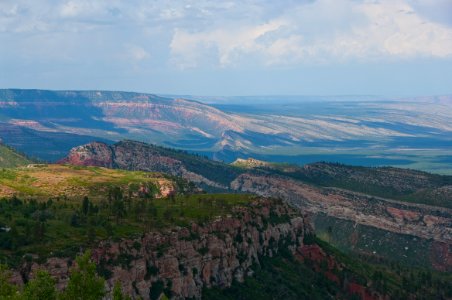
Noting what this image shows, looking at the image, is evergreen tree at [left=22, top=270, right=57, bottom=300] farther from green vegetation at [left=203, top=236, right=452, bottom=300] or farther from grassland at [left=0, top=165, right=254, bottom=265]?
green vegetation at [left=203, top=236, right=452, bottom=300]

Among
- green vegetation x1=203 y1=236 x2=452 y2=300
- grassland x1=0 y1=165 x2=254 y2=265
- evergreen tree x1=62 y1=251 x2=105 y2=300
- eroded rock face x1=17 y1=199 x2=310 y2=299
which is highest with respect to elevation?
evergreen tree x1=62 y1=251 x2=105 y2=300

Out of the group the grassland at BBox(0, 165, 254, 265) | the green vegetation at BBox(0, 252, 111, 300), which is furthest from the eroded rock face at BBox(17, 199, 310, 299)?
the green vegetation at BBox(0, 252, 111, 300)

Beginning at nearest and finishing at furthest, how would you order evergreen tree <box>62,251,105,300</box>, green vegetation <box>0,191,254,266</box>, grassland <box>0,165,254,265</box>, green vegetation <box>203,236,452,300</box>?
evergreen tree <box>62,251,105,300</box>
green vegetation <box>0,191,254,266</box>
grassland <box>0,165,254,265</box>
green vegetation <box>203,236,452,300</box>

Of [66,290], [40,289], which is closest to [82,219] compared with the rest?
[66,290]

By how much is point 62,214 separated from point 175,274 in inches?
1304

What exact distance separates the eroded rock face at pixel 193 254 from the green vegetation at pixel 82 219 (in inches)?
135

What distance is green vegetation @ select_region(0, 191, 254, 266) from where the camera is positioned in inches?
4818

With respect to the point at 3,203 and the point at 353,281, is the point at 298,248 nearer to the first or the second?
the point at 353,281

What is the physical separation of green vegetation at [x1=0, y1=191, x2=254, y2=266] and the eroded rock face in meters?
3.43

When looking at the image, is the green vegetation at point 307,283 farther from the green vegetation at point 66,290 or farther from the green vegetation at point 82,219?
the green vegetation at point 66,290

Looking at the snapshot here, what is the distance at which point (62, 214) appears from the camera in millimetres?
152375

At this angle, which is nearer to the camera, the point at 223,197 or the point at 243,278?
the point at 243,278

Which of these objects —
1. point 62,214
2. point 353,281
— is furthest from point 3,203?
point 353,281

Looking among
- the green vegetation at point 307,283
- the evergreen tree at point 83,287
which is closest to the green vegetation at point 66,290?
the evergreen tree at point 83,287
